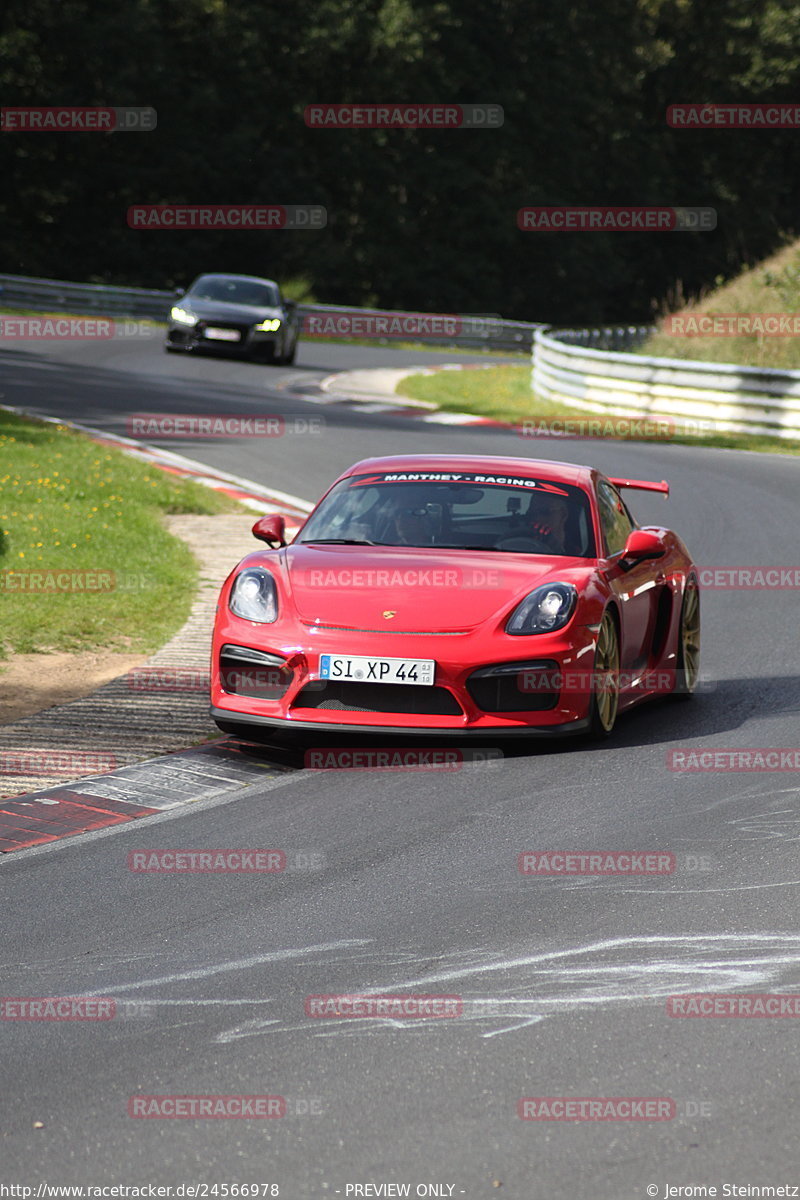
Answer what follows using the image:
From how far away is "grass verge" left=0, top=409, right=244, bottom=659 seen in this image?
1106cm

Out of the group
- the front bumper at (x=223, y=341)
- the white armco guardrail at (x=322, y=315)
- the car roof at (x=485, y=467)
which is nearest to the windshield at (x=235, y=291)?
the front bumper at (x=223, y=341)

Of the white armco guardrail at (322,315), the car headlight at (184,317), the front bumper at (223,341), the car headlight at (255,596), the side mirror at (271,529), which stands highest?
the white armco guardrail at (322,315)

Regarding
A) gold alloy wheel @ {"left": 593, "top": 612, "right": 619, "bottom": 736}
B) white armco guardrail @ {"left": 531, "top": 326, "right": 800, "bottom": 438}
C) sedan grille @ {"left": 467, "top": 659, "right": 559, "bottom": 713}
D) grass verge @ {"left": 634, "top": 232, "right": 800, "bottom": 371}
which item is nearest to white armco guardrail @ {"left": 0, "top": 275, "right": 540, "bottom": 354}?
grass verge @ {"left": 634, "top": 232, "right": 800, "bottom": 371}

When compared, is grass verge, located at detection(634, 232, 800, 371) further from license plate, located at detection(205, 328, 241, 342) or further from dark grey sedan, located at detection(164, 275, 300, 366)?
license plate, located at detection(205, 328, 241, 342)

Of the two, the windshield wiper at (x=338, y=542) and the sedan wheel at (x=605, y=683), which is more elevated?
the windshield wiper at (x=338, y=542)

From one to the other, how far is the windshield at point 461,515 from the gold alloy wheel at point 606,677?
1.72 feet

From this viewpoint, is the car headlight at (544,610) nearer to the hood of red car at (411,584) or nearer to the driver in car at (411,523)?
the hood of red car at (411,584)

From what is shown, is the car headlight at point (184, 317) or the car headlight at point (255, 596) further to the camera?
the car headlight at point (184, 317)

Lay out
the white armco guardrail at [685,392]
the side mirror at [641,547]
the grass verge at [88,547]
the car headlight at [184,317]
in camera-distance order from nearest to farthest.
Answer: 1. the side mirror at [641,547]
2. the grass verge at [88,547]
3. the white armco guardrail at [685,392]
4. the car headlight at [184,317]

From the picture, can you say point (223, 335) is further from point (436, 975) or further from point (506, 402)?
point (436, 975)

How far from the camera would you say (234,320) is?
32000mm

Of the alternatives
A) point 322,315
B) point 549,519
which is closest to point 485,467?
point 549,519

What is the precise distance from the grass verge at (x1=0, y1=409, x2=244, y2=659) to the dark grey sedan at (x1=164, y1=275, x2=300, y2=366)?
1272 cm

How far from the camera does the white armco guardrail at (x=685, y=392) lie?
24.7m
